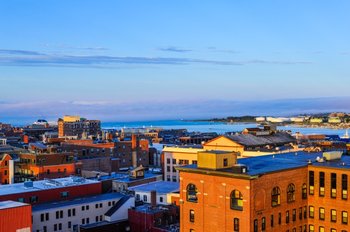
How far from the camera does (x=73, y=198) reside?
78.5 meters

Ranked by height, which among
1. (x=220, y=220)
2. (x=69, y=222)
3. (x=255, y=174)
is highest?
(x=255, y=174)

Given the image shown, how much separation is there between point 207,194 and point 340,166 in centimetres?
1542

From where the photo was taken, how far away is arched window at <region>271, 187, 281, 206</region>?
53.6m

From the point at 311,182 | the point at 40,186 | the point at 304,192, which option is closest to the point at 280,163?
the point at 311,182

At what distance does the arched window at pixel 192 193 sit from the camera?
56156 mm

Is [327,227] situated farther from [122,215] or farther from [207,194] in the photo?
[122,215]

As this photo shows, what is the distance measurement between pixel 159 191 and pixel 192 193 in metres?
24.9

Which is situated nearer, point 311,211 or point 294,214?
point 294,214

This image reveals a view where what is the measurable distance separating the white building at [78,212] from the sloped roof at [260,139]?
112 feet

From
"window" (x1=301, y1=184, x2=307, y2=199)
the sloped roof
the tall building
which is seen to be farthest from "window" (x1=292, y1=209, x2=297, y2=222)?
the sloped roof

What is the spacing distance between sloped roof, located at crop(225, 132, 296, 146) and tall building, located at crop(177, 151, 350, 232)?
43207 mm

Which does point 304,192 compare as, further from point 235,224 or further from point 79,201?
point 79,201

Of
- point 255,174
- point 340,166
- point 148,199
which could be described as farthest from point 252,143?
point 255,174

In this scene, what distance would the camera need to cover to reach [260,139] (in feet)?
357
